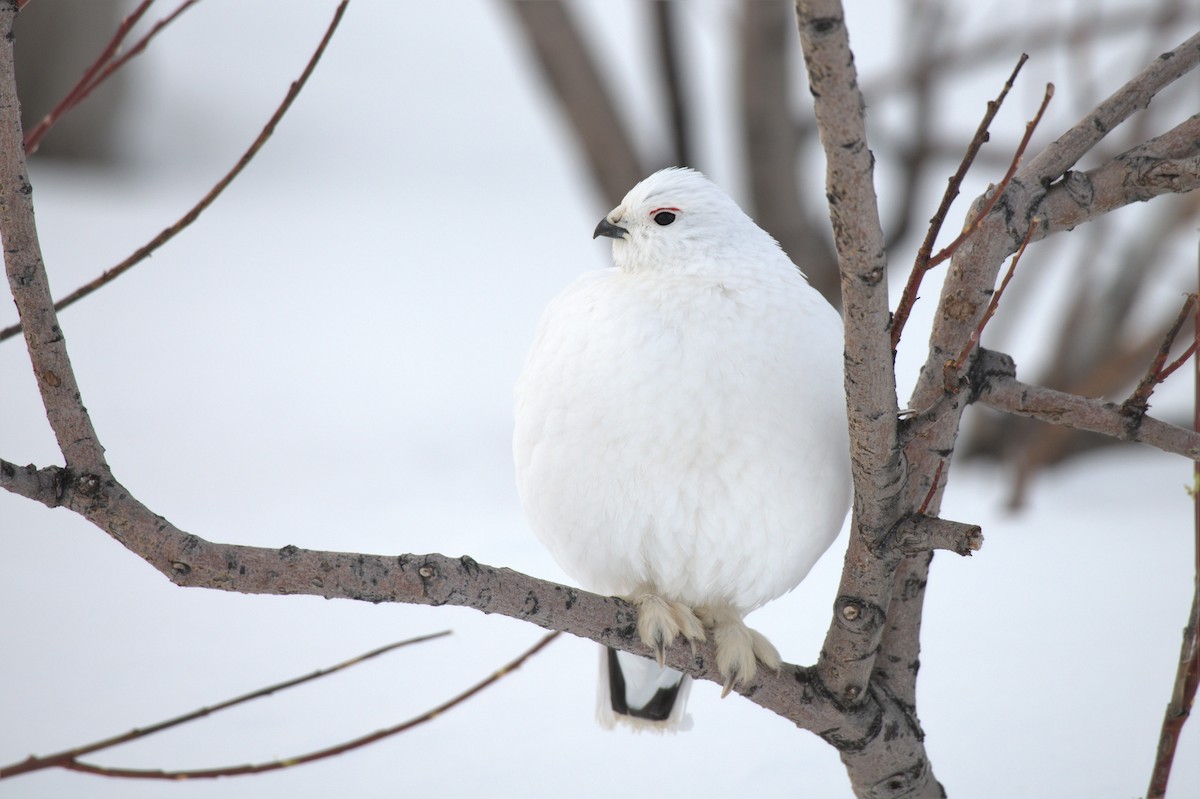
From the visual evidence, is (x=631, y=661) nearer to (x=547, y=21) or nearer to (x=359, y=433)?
(x=359, y=433)

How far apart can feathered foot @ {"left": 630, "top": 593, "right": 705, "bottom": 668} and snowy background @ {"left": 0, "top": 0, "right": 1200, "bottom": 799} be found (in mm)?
477

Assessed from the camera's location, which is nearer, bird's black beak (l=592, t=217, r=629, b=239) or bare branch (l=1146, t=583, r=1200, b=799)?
bare branch (l=1146, t=583, r=1200, b=799)

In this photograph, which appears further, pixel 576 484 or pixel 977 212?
pixel 576 484

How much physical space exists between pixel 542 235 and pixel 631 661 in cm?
496

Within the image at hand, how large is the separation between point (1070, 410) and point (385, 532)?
2058 millimetres

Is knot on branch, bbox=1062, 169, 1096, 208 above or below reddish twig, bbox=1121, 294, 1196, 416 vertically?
above

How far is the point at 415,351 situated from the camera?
4.64 meters

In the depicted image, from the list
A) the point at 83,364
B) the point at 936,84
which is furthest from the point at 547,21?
the point at 83,364

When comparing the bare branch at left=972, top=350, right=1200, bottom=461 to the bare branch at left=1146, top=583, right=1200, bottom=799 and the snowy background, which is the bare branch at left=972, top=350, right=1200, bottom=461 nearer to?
the bare branch at left=1146, top=583, right=1200, bottom=799

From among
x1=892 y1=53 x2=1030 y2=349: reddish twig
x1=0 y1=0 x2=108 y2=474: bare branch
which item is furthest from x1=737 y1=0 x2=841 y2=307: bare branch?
x1=0 y1=0 x2=108 y2=474: bare branch

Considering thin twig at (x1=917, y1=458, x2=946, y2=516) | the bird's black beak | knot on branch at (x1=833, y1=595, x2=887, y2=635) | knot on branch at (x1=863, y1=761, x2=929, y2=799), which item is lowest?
knot on branch at (x1=863, y1=761, x2=929, y2=799)

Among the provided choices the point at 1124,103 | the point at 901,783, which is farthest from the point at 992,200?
the point at 901,783

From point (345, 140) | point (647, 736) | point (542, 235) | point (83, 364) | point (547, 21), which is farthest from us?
point (345, 140)

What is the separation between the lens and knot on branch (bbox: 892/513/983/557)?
112cm
